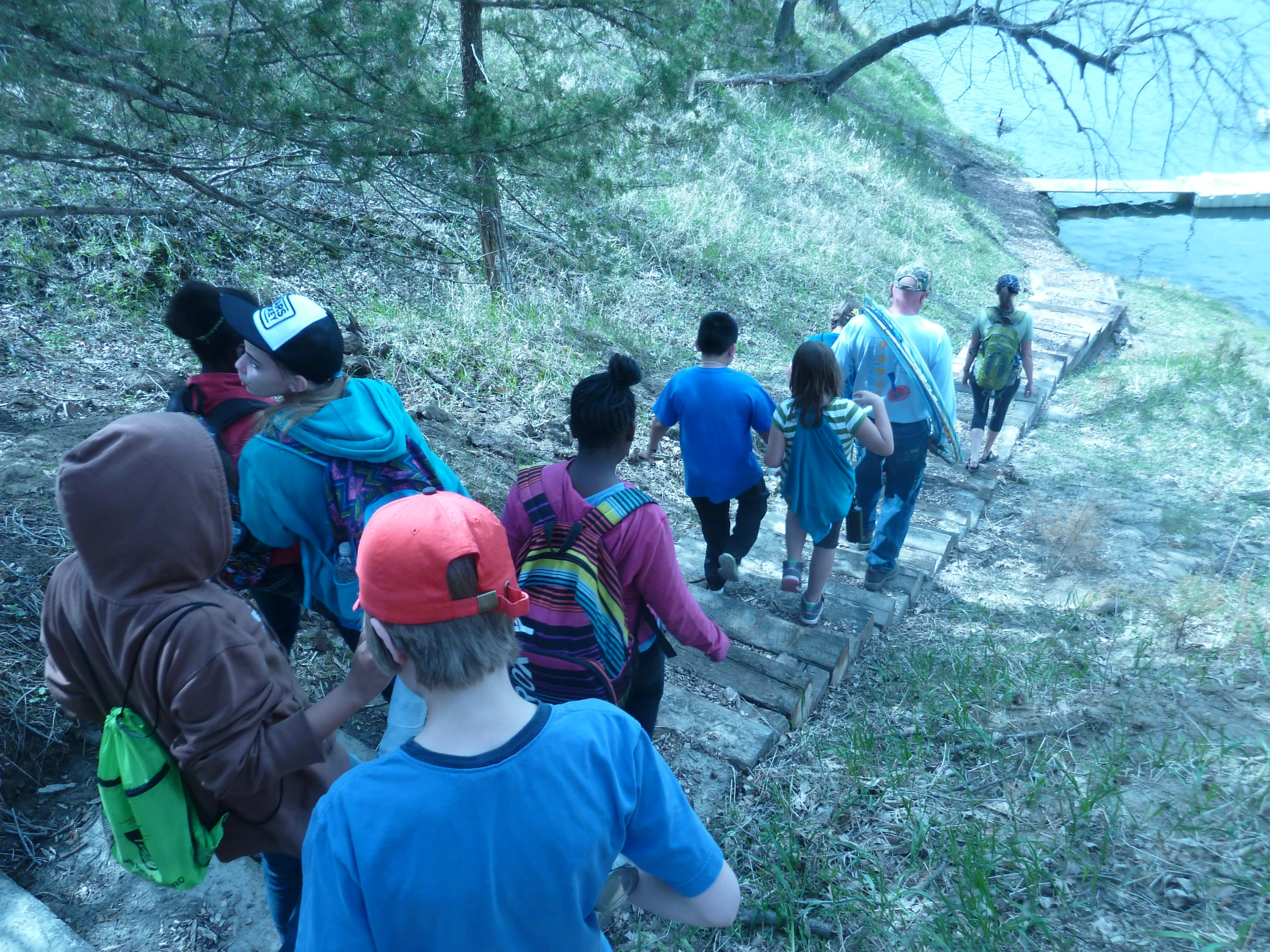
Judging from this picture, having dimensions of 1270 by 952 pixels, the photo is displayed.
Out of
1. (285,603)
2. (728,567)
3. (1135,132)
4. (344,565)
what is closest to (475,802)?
(344,565)

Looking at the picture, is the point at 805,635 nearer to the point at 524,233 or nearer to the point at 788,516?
the point at 788,516

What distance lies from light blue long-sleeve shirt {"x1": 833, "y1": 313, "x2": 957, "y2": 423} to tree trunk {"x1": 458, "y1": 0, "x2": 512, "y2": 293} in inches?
85.3

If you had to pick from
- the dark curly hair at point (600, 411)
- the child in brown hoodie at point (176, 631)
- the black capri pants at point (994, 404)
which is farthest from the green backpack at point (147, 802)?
the black capri pants at point (994, 404)

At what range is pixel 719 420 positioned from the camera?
3789 mm

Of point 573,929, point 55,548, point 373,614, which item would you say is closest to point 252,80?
point 55,548

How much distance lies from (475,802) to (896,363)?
12.3ft

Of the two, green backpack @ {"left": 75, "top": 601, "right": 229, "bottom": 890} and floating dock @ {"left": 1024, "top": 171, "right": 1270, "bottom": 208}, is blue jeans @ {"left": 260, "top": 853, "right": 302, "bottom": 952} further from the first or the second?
floating dock @ {"left": 1024, "top": 171, "right": 1270, "bottom": 208}

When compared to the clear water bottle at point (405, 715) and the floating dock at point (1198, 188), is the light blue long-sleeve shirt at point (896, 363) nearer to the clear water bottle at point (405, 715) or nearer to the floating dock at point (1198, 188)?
the clear water bottle at point (405, 715)

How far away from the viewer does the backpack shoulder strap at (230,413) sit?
2596 millimetres

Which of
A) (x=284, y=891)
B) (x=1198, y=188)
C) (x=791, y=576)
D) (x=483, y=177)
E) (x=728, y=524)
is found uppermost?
(x=1198, y=188)

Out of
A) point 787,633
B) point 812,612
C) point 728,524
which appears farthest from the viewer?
point 728,524

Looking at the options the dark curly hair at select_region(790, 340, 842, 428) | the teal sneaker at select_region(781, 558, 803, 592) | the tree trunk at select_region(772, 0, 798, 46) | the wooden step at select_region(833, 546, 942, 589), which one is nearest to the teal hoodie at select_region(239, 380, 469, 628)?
the dark curly hair at select_region(790, 340, 842, 428)

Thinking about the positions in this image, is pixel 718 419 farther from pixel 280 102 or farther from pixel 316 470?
pixel 280 102

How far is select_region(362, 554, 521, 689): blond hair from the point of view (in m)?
1.24
